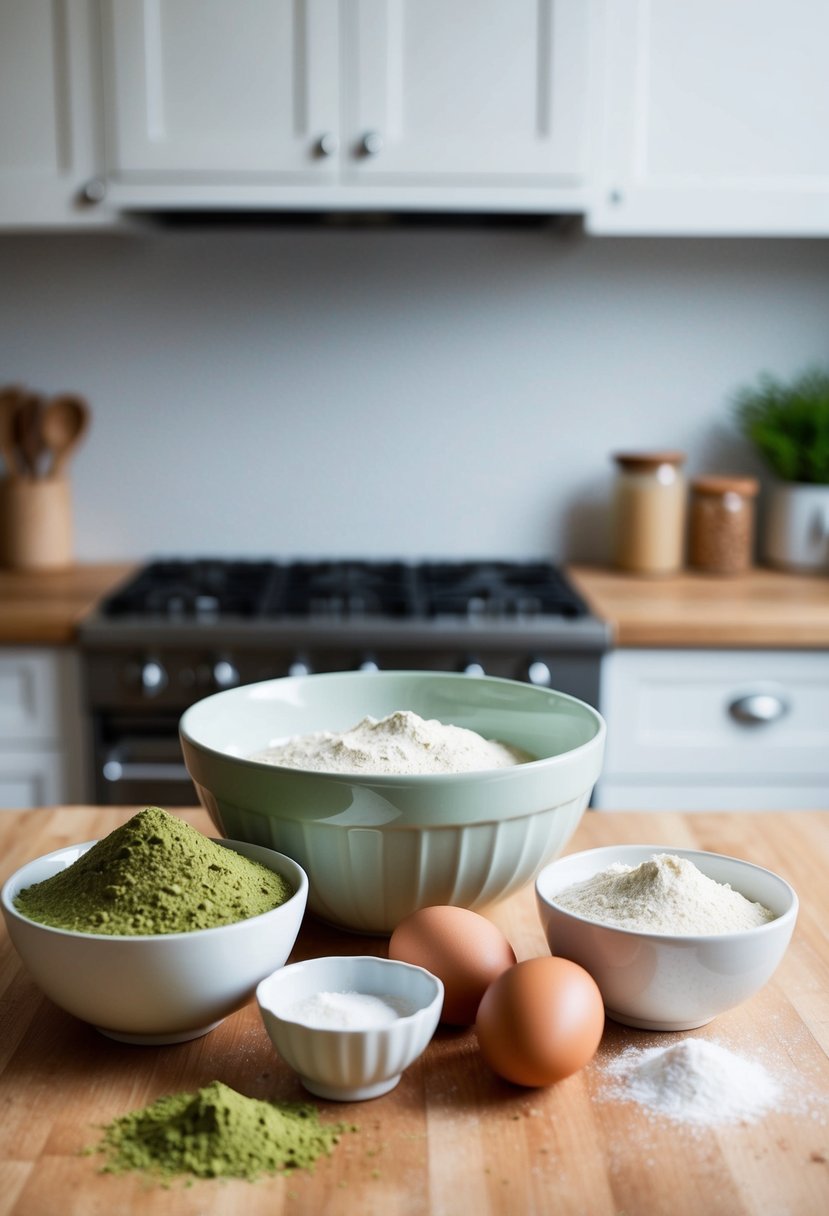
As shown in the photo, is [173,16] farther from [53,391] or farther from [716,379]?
[716,379]

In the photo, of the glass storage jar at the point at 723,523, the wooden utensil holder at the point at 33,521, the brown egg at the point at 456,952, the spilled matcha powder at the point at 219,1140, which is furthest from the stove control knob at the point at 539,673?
the spilled matcha powder at the point at 219,1140

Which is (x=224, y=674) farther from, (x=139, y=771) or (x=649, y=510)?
(x=649, y=510)

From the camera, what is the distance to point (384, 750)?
3.08 feet

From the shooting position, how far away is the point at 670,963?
29.9 inches

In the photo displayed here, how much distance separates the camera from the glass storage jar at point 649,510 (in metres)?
2.41

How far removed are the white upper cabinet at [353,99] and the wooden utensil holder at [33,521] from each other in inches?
26.5

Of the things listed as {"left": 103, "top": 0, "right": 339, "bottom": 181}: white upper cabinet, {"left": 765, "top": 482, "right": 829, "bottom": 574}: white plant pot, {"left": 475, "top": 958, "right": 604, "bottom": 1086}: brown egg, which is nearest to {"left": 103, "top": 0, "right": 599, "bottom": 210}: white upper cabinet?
{"left": 103, "top": 0, "right": 339, "bottom": 181}: white upper cabinet

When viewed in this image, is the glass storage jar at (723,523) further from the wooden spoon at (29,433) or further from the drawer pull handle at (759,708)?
the wooden spoon at (29,433)

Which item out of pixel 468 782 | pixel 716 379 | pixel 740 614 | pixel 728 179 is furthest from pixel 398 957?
pixel 716 379

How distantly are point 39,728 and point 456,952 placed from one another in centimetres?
145

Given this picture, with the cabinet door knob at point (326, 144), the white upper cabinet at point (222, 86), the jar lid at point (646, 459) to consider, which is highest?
the white upper cabinet at point (222, 86)

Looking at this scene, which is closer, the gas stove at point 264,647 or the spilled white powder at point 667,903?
the spilled white powder at point 667,903

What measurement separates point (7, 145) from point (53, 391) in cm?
59

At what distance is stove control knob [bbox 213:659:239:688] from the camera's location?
200 cm
